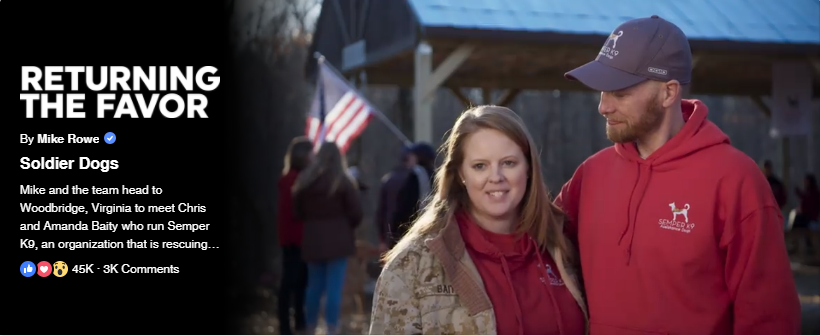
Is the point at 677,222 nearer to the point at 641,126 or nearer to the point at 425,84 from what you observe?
the point at 641,126

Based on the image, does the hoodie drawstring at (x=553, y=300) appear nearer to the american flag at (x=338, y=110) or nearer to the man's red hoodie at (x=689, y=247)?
the man's red hoodie at (x=689, y=247)

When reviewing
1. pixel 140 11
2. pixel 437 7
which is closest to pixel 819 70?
pixel 437 7

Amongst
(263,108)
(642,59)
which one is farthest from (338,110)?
(263,108)

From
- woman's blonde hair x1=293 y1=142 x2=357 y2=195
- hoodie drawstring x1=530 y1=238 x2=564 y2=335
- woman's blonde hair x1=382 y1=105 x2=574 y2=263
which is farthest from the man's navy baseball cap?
woman's blonde hair x1=293 y1=142 x2=357 y2=195

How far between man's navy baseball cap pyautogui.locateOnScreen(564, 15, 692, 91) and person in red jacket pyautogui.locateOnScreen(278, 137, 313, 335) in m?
5.03

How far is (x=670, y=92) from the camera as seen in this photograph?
2775 mm

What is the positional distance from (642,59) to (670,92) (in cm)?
13

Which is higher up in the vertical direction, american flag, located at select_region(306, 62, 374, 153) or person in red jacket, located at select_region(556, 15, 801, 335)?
american flag, located at select_region(306, 62, 374, 153)

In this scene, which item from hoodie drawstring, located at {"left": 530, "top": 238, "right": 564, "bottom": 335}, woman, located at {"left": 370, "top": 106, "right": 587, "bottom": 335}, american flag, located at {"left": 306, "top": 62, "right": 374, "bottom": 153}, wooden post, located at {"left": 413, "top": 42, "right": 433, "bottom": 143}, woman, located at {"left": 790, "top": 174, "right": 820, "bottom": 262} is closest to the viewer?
woman, located at {"left": 370, "top": 106, "right": 587, "bottom": 335}

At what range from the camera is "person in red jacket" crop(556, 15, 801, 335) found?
252 centimetres

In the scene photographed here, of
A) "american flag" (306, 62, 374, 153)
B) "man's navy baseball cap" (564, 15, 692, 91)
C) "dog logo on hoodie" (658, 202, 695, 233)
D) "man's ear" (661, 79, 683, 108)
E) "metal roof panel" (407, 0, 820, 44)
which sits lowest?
"dog logo on hoodie" (658, 202, 695, 233)

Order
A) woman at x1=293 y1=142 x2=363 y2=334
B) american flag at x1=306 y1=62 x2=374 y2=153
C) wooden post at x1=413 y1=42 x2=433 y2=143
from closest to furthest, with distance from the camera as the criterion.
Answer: woman at x1=293 y1=142 x2=363 y2=334
american flag at x1=306 y1=62 x2=374 y2=153
wooden post at x1=413 y1=42 x2=433 y2=143

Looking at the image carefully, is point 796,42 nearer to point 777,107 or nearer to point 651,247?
point 777,107

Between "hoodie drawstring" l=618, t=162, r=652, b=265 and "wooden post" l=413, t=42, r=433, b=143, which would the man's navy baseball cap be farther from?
"wooden post" l=413, t=42, r=433, b=143
